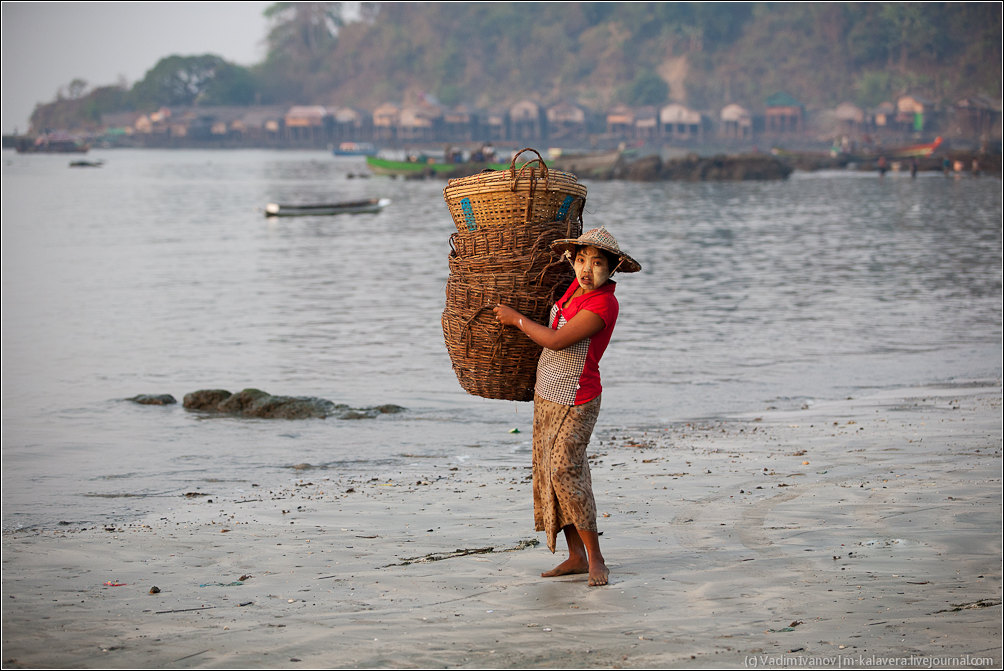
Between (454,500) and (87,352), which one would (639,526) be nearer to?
(454,500)

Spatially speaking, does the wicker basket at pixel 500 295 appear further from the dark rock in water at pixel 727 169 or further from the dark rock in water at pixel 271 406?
the dark rock in water at pixel 727 169

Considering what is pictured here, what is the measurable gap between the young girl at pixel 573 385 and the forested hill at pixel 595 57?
126 m

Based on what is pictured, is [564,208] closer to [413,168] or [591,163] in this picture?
[413,168]

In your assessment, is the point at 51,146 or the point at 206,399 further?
the point at 51,146

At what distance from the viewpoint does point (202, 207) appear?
167 feet

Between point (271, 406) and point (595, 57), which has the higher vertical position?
point (595, 57)

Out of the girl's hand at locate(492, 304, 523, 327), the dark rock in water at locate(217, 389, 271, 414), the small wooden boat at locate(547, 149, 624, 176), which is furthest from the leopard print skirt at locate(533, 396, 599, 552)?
the small wooden boat at locate(547, 149, 624, 176)

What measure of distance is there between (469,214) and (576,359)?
29.8 inches

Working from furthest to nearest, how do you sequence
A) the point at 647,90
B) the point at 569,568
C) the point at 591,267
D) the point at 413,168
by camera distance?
the point at 647,90 < the point at 413,168 < the point at 569,568 < the point at 591,267

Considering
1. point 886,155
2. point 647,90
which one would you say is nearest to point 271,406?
point 886,155

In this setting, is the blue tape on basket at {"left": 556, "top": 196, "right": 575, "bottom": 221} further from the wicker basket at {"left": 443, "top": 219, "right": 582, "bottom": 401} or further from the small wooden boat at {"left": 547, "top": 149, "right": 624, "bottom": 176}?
the small wooden boat at {"left": 547, "top": 149, "right": 624, "bottom": 176}

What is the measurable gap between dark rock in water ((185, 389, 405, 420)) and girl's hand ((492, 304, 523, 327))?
5376 millimetres

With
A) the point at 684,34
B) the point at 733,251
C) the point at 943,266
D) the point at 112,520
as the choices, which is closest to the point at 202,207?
the point at 733,251

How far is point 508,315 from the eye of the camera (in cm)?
481
